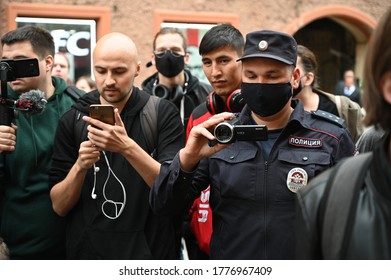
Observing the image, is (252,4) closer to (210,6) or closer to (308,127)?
(210,6)

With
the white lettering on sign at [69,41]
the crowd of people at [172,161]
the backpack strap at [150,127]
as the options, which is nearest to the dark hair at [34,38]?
the crowd of people at [172,161]

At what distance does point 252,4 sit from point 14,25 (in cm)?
389

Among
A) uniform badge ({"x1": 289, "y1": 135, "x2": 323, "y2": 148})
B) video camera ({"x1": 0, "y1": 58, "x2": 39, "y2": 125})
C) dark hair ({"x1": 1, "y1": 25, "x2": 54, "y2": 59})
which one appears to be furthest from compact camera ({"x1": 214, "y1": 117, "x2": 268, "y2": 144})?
dark hair ({"x1": 1, "y1": 25, "x2": 54, "y2": 59})

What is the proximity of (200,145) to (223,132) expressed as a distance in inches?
4.6

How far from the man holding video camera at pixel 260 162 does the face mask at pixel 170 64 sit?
6.75ft

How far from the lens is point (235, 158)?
2883mm

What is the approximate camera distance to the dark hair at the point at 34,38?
Answer: 3822 millimetres

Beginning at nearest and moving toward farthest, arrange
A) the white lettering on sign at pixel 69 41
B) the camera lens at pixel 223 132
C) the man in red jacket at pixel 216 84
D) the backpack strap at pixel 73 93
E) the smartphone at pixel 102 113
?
1. the camera lens at pixel 223 132
2. the smartphone at pixel 102 113
3. the man in red jacket at pixel 216 84
4. the backpack strap at pixel 73 93
5. the white lettering on sign at pixel 69 41

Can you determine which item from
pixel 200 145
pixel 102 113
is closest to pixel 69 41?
pixel 102 113

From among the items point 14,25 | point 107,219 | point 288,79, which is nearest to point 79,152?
point 107,219

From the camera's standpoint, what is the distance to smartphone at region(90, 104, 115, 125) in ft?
10.3

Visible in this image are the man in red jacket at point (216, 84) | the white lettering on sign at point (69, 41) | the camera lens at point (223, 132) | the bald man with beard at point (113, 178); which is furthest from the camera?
the white lettering on sign at point (69, 41)

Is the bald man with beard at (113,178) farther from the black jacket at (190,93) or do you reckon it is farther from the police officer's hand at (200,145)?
the black jacket at (190,93)
